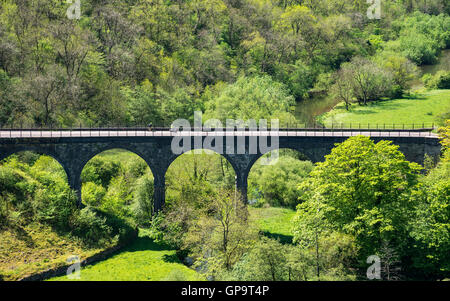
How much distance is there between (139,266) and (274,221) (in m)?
19.4

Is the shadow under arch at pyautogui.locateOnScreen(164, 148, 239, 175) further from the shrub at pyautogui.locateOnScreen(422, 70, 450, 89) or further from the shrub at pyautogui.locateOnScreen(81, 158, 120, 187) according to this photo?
the shrub at pyautogui.locateOnScreen(422, 70, 450, 89)

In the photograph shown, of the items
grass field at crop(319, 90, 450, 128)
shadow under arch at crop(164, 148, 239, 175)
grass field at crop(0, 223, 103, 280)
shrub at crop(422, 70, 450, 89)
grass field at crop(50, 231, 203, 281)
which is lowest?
grass field at crop(50, 231, 203, 281)

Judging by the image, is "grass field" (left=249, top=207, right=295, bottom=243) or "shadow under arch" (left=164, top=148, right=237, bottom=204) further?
"shadow under arch" (left=164, top=148, right=237, bottom=204)

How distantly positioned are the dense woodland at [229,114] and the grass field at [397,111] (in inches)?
140

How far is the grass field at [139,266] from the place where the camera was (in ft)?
144

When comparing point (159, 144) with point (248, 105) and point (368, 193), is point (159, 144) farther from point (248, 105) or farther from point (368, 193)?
point (368, 193)

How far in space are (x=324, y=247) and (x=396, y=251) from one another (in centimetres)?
628

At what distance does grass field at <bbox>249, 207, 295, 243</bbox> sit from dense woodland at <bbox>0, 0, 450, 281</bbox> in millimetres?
1493

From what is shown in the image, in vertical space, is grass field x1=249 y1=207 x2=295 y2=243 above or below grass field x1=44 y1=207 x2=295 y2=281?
above

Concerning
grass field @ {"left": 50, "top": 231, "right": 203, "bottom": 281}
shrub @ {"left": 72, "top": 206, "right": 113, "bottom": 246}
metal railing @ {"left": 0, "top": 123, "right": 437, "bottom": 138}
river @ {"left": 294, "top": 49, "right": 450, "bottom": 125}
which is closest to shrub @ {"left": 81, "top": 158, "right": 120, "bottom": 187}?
metal railing @ {"left": 0, "top": 123, "right": 437, "bottom": 138}

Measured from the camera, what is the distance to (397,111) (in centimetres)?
8975

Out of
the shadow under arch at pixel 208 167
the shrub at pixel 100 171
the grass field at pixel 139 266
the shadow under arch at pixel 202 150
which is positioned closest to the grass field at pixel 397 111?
the shadow under arch at pixel 208 167

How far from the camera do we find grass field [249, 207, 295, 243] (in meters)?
54.8
